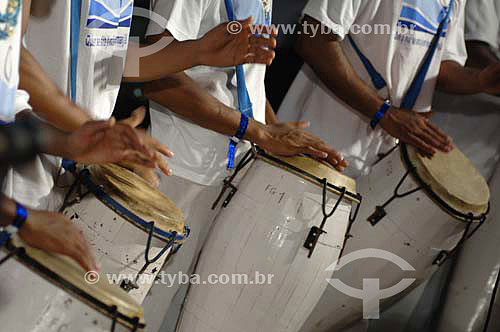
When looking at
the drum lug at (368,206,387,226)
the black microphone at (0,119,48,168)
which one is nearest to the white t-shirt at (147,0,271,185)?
the drum lug at (368,206,387,226)

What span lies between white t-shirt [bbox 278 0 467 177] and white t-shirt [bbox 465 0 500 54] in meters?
0.30

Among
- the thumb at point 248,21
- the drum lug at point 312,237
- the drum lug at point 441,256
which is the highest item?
the thumb at point 248,21

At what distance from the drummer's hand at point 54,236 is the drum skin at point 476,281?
1890 mm

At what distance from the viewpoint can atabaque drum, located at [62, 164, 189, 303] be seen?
1478mm

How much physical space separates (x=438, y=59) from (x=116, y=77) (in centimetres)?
135

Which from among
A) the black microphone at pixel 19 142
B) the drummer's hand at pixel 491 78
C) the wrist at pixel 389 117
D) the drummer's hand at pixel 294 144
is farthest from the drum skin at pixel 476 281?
the black microphone at pixel 19 142

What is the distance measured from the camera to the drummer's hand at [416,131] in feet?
7.26

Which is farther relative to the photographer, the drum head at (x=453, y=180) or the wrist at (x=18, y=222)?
the drum head at (x=453, y=180)

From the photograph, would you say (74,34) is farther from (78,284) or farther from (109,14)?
(78,284)

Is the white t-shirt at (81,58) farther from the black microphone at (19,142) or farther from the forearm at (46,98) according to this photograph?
the black microphone at (19,142)

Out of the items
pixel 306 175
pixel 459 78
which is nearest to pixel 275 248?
pixel 306 175

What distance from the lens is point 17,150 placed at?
580 millimetres

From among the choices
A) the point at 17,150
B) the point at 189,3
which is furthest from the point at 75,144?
the point at 189,3

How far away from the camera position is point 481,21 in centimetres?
278
